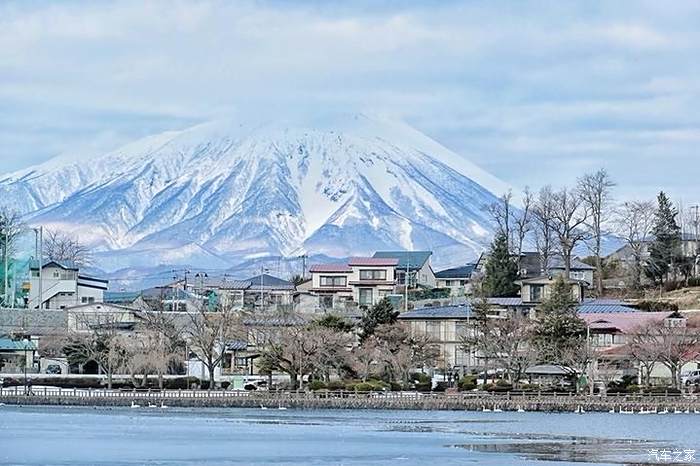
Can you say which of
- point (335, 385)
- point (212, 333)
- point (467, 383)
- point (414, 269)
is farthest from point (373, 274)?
point (335, 385)

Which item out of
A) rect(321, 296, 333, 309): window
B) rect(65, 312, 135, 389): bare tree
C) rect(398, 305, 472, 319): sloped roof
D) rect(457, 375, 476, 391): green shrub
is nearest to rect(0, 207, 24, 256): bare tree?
rect(65, 312, 135, 389): bare tree

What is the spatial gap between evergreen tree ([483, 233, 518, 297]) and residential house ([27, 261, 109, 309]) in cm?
2436

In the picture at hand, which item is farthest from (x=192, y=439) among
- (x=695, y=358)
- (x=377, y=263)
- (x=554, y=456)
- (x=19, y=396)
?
(x=377, y=263)

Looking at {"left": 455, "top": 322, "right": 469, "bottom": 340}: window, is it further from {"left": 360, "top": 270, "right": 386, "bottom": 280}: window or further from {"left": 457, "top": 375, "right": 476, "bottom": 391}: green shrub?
{"left": 360, "top": 270, "right": 386, "bottom": 280}: window

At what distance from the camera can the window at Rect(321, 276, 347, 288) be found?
98688 mm

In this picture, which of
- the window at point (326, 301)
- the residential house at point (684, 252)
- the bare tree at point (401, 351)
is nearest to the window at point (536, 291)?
the residential house at point (684, 252)

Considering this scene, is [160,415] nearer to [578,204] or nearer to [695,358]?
[695,358]

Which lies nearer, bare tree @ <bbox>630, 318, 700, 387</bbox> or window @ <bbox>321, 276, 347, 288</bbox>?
bare tree @ <bbox>630, 318, 700, 387</bbox>

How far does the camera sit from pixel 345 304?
308ft

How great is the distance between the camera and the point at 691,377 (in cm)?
6906

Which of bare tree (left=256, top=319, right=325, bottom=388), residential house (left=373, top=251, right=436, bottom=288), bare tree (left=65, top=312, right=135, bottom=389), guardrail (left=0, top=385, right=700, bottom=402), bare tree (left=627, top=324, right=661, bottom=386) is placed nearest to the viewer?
guardrail (left=0, top=385, right=700, bottom=402)

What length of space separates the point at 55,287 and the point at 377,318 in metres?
29.6

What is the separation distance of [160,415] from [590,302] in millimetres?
31619

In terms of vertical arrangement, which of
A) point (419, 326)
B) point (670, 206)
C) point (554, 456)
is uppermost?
point (670, 206)
